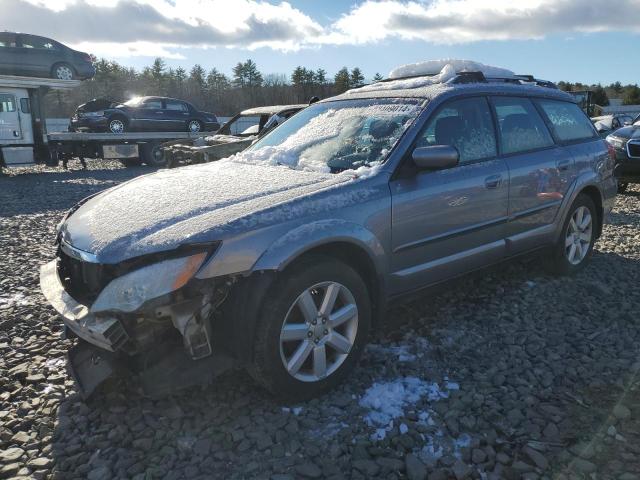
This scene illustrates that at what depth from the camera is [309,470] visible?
2.30 m

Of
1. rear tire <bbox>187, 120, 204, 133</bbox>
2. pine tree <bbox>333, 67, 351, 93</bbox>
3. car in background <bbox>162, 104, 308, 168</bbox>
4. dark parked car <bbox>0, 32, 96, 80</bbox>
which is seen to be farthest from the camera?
pine tree <bbox>333, 67, 351, 93</bbox>

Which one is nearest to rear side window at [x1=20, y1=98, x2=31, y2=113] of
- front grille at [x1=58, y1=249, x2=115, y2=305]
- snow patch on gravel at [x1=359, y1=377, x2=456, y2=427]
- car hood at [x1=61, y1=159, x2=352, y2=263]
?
car hood at [x1=61, y1=159, x2=352, y2=263]

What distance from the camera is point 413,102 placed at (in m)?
3.53

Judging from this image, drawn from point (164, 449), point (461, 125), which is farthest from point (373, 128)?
point (164, 449)

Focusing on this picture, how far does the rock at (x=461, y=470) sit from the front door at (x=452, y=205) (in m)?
1.15

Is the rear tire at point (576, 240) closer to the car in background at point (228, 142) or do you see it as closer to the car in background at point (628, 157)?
the car in background at point (628, 157)

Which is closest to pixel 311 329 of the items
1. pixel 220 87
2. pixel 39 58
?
pixel 39 58

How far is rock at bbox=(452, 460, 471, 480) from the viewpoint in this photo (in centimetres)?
226

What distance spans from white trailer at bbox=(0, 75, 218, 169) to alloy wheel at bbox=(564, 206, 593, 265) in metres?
13.9

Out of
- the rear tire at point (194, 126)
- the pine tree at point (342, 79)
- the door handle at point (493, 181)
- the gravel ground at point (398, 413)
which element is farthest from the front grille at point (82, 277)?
the pine tree at point (342, 79)

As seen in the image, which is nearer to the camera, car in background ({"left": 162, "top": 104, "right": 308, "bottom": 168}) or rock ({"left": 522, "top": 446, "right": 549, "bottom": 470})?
rock ({"left": 522, "top": 446, "right": 549, "bottom": 470})

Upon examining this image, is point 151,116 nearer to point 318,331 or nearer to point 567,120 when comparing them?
point 567,120

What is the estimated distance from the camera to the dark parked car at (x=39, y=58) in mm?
14023

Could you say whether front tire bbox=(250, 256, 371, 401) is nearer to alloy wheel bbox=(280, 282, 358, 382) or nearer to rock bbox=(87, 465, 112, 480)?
alloy wheel bbox=(280, 282, 358, 382)
